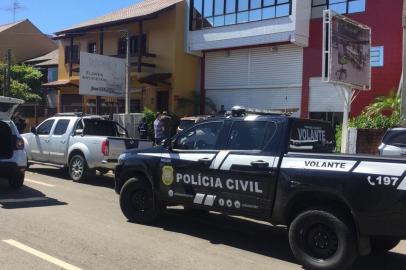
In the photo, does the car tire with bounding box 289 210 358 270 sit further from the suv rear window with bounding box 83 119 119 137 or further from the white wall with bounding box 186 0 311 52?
the white wall with bounding box 186 0 311 52

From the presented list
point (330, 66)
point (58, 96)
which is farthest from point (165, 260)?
point (58, 96)

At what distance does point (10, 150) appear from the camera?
1123 centimetres

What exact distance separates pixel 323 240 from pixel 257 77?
20736 mm

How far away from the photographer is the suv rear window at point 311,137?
7.01m

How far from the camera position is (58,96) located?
3722cm

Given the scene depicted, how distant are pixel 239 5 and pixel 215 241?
20204 millimetres

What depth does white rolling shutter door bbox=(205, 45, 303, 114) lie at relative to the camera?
25266mm

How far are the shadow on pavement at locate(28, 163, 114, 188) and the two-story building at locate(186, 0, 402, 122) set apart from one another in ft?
40.8

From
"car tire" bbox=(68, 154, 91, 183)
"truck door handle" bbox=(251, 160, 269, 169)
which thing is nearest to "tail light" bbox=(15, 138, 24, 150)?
"car tire" bbox=(68, 154, 91, 183)

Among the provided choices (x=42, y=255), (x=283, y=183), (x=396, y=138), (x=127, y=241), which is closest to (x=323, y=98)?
(x=396, y=138)

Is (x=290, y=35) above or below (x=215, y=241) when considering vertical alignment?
above

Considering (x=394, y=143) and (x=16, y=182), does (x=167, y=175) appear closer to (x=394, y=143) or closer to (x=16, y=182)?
(x=16, y=182)

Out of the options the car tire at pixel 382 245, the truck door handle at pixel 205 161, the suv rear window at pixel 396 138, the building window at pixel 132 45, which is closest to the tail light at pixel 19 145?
the truck door handle at pixel 205 161

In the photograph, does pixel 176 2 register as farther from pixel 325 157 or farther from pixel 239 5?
pixel 325 157
